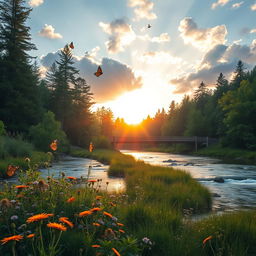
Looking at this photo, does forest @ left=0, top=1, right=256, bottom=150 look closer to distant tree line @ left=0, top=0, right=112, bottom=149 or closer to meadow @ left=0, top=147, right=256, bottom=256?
distant tree line @ left=0, top=0, right=112, bottom=149

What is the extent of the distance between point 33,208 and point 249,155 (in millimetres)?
40250

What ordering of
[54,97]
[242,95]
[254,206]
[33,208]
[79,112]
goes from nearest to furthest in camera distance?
[33,208]
[254,206]
[242,95]
[54,97]
[79,112]

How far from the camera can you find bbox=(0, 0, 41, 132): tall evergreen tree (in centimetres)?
3419

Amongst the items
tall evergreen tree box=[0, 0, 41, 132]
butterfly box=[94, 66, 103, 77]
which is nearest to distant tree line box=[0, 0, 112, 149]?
tall evergreen tree box=[0, 0, 41, 132]

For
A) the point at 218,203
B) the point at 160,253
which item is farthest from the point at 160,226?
the point at 218,203

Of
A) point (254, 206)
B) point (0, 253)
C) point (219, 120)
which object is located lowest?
point (254, 206)

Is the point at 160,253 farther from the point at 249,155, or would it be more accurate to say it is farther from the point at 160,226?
the point at 249,155

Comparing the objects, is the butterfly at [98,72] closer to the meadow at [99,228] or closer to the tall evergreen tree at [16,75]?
the meadow at [99,228]

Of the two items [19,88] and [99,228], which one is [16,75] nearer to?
[19,88]

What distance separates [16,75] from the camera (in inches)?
1409

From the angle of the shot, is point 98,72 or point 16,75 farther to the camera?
point 16,75

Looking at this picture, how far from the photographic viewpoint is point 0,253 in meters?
2.94

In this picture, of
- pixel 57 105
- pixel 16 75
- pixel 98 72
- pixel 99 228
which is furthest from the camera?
pixel 57 105

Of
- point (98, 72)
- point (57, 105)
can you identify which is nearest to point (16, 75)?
point (57, 105)
